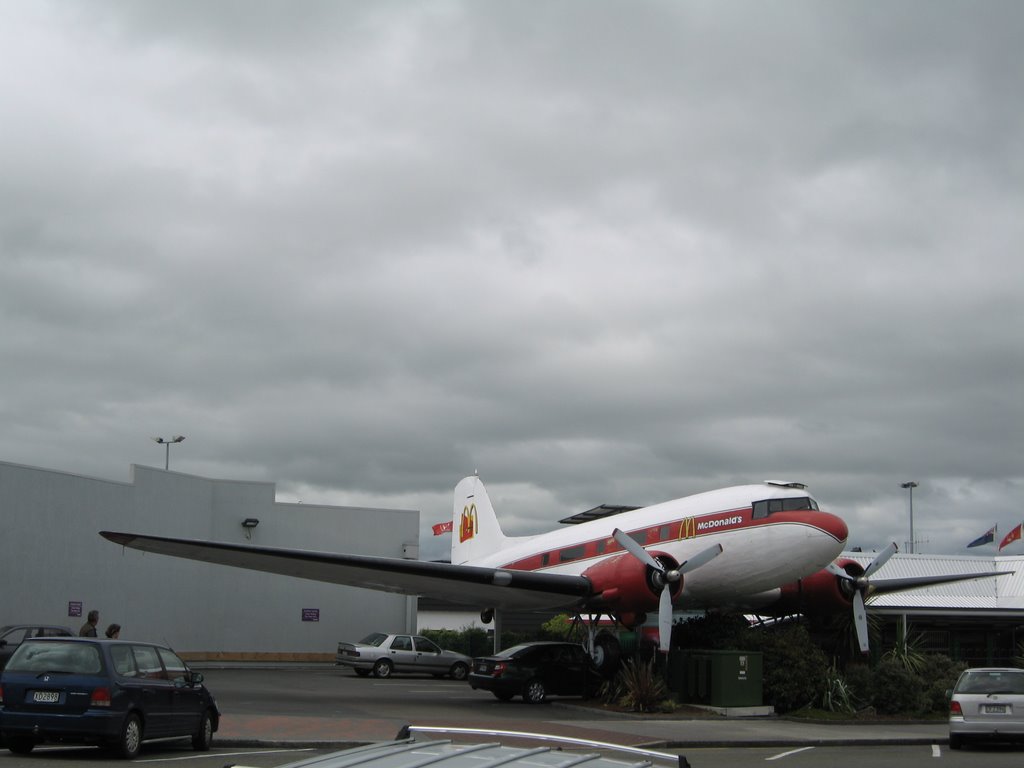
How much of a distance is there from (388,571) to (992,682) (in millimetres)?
13456

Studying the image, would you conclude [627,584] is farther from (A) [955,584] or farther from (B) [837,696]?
(A) [955,584]

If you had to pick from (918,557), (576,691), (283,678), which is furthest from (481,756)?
(918,557)

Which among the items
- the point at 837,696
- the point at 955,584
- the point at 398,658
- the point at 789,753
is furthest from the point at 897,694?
the point at 955,584

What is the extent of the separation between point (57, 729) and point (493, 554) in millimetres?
23564

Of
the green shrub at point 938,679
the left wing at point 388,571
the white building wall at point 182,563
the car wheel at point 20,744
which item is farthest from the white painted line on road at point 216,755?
the white building wall at point 182,563

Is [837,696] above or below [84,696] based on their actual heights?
below

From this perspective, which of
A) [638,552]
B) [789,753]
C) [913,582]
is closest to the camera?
[789,753]

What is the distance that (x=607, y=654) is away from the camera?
997 inches

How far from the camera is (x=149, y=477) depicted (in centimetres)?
3697

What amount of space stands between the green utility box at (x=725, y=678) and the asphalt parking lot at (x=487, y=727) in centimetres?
85

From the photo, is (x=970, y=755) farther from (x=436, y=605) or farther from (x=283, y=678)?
(x=436, y=605)

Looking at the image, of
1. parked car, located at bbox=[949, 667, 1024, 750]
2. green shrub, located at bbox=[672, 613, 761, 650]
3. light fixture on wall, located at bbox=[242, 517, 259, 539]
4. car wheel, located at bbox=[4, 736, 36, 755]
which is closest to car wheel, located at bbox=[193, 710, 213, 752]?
car wheel, located at bbox=[4, 736, 36, 755]

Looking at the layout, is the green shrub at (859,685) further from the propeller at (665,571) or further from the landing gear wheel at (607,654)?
the landing gear wheel at (607,654)

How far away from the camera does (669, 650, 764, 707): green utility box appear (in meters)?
23.9
